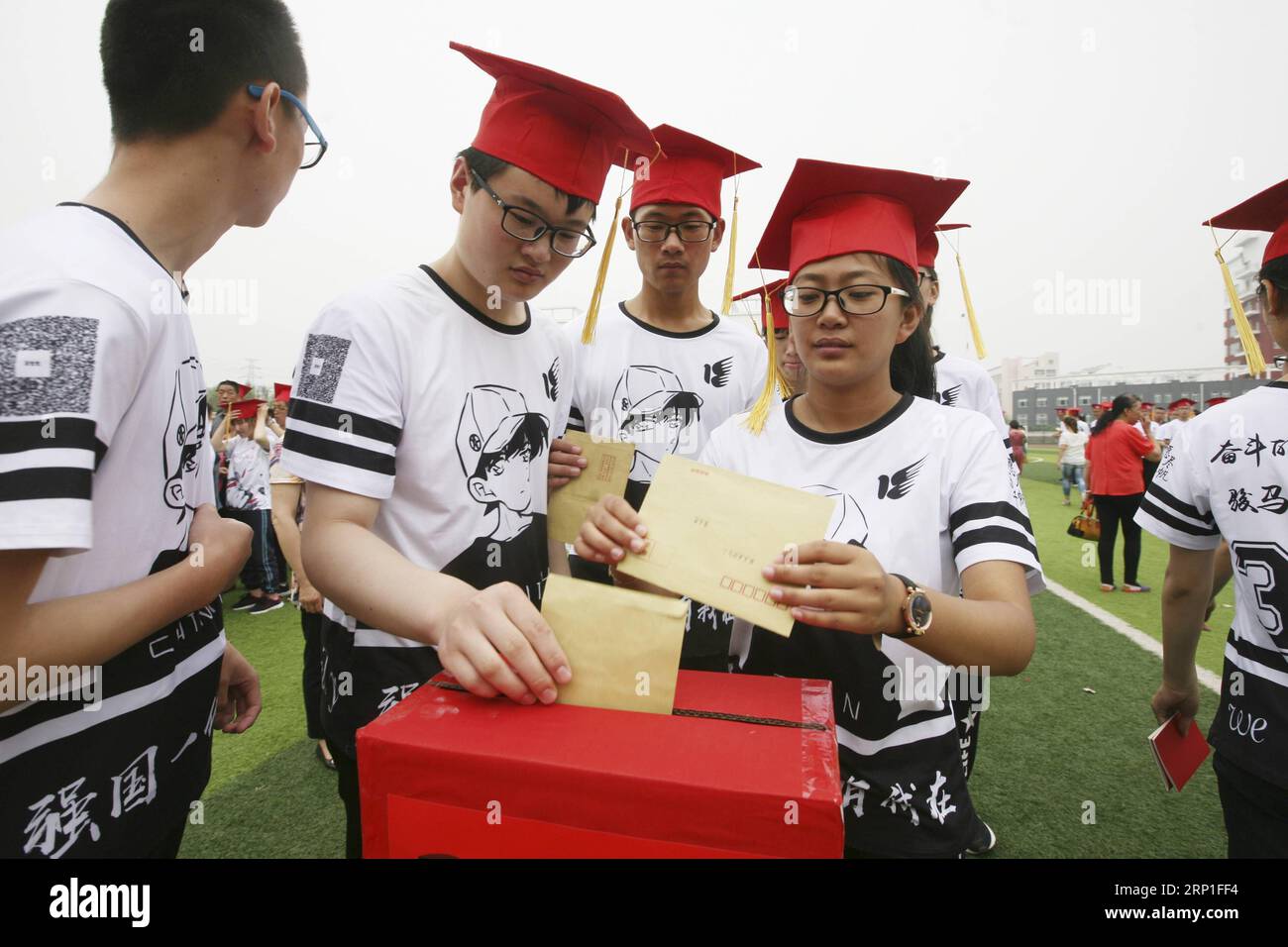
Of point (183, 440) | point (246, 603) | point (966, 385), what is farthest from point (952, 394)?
point (246, 603)

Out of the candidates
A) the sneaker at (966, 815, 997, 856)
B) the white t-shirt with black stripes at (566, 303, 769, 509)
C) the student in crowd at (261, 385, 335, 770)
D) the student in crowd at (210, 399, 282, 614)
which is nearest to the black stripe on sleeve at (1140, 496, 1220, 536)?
the white t-shirt with black stripes at (566, 303, 769, 509)

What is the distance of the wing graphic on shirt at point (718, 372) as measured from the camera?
8.18 feet

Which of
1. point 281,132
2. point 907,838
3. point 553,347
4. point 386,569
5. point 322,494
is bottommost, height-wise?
point 907,838

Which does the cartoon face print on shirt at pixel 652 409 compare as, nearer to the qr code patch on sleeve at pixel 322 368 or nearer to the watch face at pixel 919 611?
the qr code patch on sleeve at pixel 322 368

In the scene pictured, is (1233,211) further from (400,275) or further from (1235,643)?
(400,275)

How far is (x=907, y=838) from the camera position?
4.46 feet

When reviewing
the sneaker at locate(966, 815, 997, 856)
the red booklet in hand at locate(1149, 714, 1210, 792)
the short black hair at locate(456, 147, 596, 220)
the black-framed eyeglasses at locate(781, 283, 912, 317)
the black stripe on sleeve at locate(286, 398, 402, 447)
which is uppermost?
the short black hair at locate(456, 147, 596, 220)

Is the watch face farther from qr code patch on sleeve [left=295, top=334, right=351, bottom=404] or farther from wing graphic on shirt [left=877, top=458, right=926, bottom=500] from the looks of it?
qr code patch on sleeve [left=295, top=334, right=351, bottom=404]

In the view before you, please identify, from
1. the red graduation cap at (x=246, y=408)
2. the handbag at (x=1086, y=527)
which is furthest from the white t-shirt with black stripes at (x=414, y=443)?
the handbag at (x=1086, y=527)

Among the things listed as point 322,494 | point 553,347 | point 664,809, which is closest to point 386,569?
point 322,494

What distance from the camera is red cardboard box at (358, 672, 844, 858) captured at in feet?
2.70

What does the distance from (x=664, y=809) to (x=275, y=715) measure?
4.06m

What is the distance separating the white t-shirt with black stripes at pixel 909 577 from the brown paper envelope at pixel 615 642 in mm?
576

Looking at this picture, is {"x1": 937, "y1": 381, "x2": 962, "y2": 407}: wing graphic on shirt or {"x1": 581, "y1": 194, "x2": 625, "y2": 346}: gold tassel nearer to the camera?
{"x1": 581, "y1": 194, "x2": 625, "y2": 346}: gold tassel
